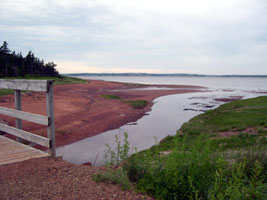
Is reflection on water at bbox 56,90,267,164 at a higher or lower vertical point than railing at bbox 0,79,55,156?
lower

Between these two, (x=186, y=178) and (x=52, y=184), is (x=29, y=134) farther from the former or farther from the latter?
(x=186, y=178)

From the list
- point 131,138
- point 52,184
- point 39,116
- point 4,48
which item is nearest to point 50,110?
point 39,116

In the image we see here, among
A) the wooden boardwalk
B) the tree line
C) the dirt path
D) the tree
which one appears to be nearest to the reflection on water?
the wooden boardwalk

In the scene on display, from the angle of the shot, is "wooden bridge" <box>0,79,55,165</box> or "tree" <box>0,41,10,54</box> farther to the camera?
"tree" <box>0,41,10,54</box>

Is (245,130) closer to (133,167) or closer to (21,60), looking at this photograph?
(133,167)

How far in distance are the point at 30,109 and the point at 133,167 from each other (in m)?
17.4

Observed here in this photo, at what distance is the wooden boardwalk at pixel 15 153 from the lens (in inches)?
236

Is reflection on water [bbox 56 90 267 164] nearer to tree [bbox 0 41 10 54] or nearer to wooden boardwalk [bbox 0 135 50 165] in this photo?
wooden boardwalk [bbox 0 135 50 165]

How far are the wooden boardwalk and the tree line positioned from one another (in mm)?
46181

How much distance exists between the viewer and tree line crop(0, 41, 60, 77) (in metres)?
49.1

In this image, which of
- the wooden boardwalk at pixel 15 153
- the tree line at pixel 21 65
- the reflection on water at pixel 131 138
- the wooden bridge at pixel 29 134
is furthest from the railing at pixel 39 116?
the tree line at pixel 21 65

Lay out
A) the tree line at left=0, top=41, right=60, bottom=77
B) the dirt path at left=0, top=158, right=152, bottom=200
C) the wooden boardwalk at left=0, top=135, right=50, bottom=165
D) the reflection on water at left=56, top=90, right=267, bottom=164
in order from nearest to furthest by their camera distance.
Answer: the dirt path at left=0, top=158, right=152, bottom=200, the wooden boardwalk at left=0, top=135, right=50, bottom=165, the reflection on water at left=56, top=90, right=267, bottom=164, the tree line at left=0, top=41, right=60, bottom=77

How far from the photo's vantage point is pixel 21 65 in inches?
2265

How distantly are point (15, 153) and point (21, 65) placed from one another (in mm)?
56966
